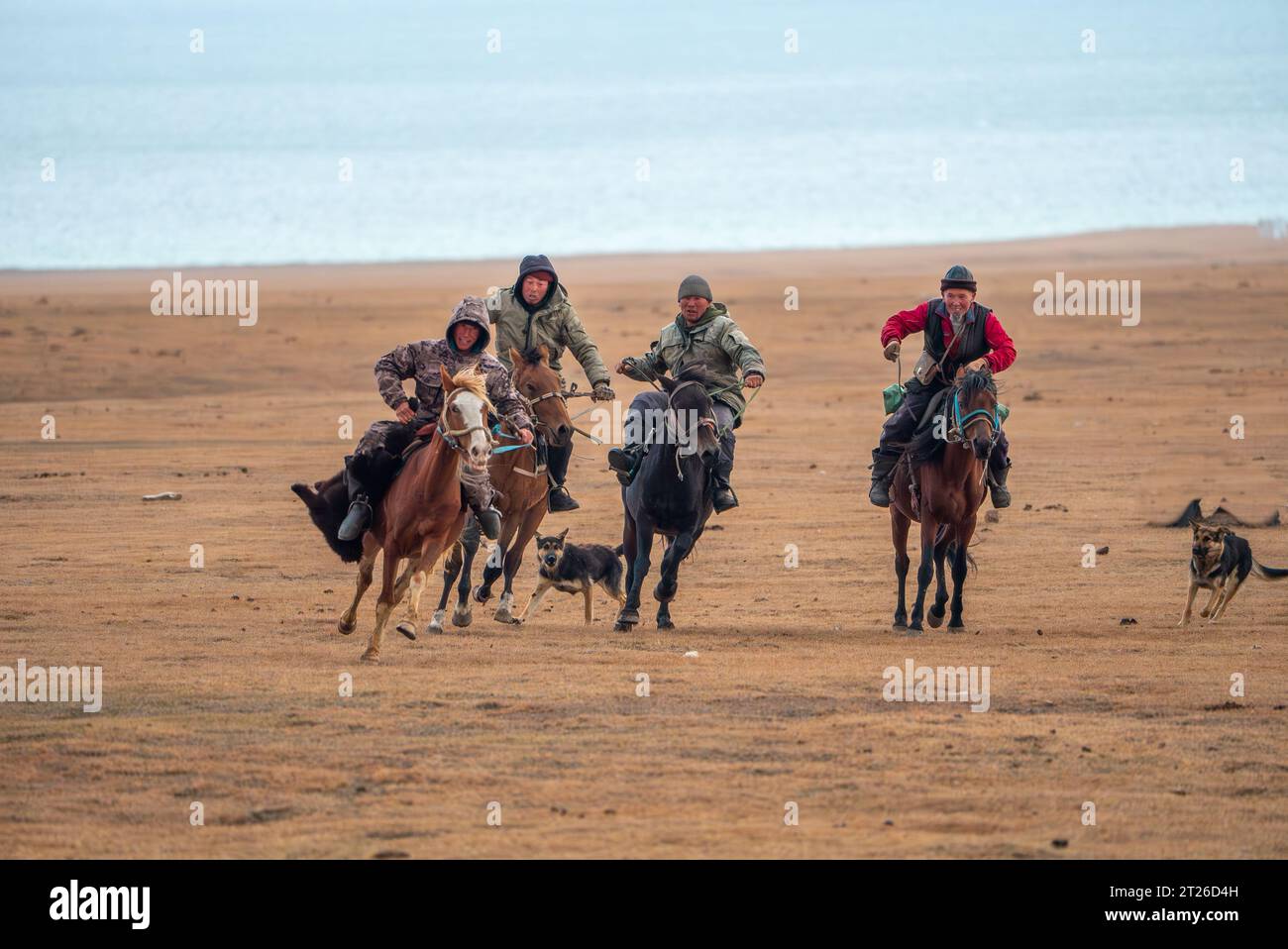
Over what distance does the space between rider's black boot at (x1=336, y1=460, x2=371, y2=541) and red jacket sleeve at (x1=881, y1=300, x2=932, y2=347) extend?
14.5 feet

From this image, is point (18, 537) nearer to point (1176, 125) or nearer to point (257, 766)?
point (257, 766)

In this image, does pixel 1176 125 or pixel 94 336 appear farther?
pixel 1176 125

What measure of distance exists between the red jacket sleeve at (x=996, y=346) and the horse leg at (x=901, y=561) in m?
1.56

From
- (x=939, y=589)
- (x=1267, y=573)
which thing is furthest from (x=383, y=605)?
(x=1267, y=573)

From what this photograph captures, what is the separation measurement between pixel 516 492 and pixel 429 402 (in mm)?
1573

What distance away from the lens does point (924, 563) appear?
15.6 m

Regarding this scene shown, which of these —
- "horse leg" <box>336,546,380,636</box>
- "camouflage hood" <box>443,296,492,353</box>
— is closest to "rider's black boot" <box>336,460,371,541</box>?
"horse leg" <box>336,546,380,636</box>

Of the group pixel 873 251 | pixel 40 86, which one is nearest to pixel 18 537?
pixel 873 251

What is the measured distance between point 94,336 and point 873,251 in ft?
144

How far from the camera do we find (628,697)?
12.4 metres

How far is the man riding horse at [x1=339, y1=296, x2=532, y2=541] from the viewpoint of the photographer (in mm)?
13844

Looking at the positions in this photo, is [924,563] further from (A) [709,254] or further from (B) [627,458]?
(A) [709,254]

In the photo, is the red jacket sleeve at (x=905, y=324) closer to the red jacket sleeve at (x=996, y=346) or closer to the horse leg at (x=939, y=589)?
the red jacket sleeve at (x=996, y=346)

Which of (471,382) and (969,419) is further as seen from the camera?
(969,419)
